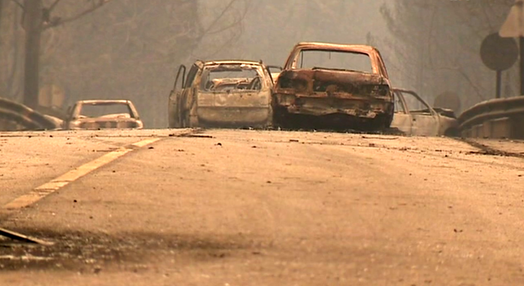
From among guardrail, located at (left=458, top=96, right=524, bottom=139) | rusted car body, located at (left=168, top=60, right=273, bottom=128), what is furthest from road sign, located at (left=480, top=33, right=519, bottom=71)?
rusted car body, located at (left=168, top=60, right=273, bottom=128)

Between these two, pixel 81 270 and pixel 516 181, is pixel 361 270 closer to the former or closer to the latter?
pixel 81 270

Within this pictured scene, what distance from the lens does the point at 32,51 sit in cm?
4388

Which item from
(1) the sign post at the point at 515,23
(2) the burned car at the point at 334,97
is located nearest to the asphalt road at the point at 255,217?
(2) the burned car at the point at 334,97

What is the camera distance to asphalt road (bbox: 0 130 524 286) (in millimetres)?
7367

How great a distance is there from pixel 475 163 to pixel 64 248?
22.9 feet

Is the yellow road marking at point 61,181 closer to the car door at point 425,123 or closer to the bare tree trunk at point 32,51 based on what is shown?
the car door at point 425,123

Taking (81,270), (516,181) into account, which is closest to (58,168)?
(516,181)

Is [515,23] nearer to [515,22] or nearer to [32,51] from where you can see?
[515,22]

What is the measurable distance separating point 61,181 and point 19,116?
18.8 metres

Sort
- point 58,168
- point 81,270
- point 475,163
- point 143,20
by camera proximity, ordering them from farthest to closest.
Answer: point 143,20 → point 475,163 → point 58,168 → point 81,270

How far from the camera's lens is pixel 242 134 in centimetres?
1859

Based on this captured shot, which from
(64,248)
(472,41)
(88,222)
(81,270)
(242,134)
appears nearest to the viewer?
(81,270)

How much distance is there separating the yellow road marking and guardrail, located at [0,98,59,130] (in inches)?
585

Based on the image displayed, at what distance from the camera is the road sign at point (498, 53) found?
89.5 ft
